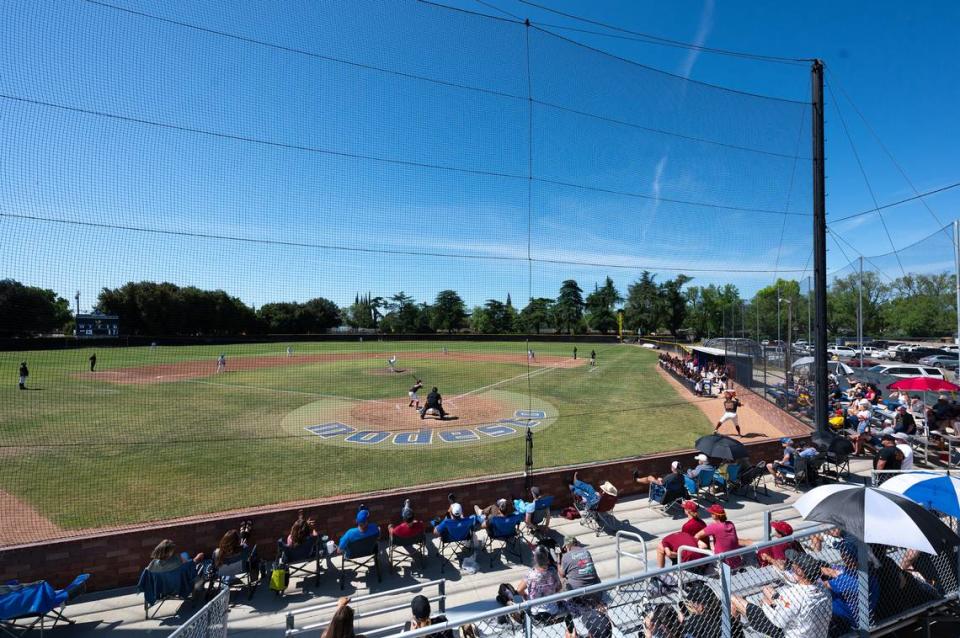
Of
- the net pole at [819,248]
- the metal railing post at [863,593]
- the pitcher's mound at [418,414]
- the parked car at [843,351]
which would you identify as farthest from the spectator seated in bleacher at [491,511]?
the parked car at [843,351]

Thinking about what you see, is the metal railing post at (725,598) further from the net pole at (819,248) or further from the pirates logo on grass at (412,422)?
the net pole at (819,248)

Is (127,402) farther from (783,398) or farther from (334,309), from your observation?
(783,398)

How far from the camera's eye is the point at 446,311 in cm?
1326

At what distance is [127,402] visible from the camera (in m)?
18.9

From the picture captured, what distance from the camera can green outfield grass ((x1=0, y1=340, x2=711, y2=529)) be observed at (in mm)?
8695

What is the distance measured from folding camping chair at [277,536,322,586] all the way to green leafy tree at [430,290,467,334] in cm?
573

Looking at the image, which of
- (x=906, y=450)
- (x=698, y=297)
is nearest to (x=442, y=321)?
(x=906, y=450)

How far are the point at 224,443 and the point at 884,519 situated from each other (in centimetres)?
1434

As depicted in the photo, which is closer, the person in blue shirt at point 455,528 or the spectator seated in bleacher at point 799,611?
the spectator seated in bleacher at point 799,611

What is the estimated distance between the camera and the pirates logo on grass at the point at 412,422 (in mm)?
12898

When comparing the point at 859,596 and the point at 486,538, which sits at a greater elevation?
the point at 859,596

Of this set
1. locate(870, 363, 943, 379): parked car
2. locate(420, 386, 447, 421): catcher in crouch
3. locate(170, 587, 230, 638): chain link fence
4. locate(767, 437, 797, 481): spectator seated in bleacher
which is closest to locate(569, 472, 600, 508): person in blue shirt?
locate(767, 437, 797, 481): spectator seated in bleacher

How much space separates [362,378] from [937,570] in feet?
84.9

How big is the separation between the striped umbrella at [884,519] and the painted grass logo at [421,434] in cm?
839
